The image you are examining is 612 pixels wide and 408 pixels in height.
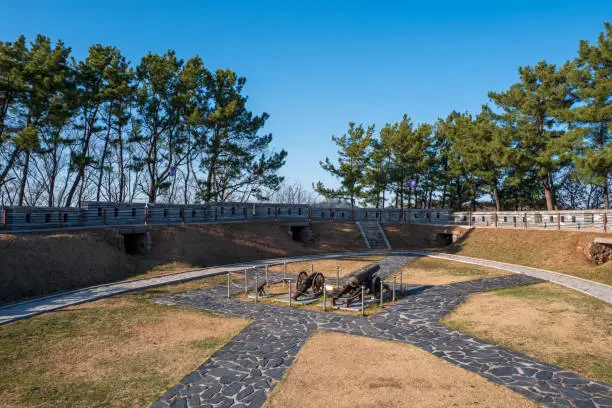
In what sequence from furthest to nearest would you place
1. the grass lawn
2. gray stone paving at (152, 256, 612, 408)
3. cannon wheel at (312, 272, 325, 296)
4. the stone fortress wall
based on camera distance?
the stone fortress wall → cannon wheel at (312, 272, 325, 296) → the grass lawn → gray stone paving at (152, 256, 612, 408)

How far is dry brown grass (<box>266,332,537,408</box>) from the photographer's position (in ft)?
20.0

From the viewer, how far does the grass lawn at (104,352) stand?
644 centimetres

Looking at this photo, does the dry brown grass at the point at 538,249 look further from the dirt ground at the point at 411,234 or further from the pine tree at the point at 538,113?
the pine tree at the point at 538,113

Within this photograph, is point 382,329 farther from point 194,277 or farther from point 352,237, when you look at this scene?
point 352,237

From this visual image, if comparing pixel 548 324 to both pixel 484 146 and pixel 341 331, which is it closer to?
pixel 341 331

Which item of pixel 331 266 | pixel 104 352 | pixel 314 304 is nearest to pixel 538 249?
pixel 331 266

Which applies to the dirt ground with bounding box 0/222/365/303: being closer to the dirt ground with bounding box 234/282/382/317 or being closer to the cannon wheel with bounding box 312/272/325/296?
the dirt ground with bounding box 234/282/382/317

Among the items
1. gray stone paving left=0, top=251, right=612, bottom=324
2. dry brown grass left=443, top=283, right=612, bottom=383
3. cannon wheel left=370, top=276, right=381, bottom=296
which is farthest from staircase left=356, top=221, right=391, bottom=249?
cannon wheel left=370, top=276, right=381, bottom=296

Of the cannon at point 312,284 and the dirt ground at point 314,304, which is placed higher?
the cannon at point 312,284

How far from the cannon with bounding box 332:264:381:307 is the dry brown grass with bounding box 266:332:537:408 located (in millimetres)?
3910

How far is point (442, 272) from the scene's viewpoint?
19750 mm

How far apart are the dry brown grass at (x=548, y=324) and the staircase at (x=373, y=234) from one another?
17.5 meters

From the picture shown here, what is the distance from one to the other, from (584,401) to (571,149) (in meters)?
29.1

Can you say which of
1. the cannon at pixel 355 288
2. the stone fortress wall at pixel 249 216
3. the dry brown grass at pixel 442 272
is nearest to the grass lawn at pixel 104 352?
the cannon at pixel 355 288
